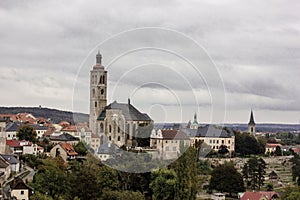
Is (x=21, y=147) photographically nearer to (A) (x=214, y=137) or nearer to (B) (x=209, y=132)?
(A) (x=214, y=137)

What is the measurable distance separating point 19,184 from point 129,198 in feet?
17.3

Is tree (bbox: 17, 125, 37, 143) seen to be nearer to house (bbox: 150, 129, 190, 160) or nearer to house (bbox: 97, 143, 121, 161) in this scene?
house (bbox: 97, 143, 121, 161)

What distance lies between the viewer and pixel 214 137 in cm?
5925

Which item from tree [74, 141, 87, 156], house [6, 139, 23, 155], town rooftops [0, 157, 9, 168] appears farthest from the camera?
tree [74, 141, 87, 156]

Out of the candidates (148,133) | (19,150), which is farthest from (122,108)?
(19,150)

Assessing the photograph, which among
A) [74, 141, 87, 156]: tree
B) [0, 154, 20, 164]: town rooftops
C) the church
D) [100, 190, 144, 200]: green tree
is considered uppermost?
the church

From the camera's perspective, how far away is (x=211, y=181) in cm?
3797

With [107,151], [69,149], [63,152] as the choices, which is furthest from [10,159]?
[107,151]

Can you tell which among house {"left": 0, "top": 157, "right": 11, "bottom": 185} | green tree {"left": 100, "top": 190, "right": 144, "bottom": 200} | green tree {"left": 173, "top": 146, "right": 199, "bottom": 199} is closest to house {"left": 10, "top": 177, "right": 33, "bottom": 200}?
house {"left": 0, "top": 157, "right": 11, "bottom": 185}

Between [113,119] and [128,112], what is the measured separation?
6.61ft

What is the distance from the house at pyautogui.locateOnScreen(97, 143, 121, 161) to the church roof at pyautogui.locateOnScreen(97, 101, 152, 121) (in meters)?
10.7

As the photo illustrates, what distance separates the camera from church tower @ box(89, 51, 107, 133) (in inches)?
2311

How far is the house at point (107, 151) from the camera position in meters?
41.0

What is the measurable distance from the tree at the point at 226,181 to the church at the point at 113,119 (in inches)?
492
